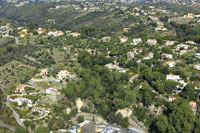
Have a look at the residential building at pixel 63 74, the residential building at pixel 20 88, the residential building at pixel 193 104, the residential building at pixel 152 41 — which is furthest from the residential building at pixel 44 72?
the residential building at pixel 152 41

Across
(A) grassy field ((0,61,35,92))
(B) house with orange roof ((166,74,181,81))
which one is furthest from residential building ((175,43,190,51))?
(A) grassy field ((0,61,35,92))

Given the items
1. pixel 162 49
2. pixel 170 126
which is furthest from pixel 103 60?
pixel 170 126

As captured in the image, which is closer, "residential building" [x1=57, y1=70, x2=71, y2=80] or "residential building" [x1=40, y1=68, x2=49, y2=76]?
"residential building" [x1=57, y1=70, x2=71, y2=80]

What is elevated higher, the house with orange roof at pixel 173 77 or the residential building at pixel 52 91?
the residential building at pixel 52 91

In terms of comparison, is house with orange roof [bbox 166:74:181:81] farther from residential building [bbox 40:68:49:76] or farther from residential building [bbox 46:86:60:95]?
residential building [bbox 40:68:49:76]

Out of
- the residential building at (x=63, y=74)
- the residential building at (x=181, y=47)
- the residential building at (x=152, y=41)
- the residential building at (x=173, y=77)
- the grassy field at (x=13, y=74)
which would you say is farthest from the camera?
the residential building at (x=152, y=41)

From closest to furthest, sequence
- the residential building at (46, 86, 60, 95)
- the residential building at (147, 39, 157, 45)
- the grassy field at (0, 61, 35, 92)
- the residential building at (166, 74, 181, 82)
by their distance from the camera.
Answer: the residential building at (46, 86, 60, 95) < the residential building at (166, 74, 181, 82) < the grassy field at (0, 61, 35, 92) < the residential building at (147, 39, 157, 45)

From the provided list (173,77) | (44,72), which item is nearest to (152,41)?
(173,77)

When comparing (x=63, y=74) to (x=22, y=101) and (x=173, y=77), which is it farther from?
(x=173, y=77)

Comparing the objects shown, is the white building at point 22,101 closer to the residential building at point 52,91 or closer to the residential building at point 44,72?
the residential building at point 52,91

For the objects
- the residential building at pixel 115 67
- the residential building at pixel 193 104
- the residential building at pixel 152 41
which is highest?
the residential building at pixel 152 41

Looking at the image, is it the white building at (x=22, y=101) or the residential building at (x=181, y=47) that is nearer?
the white building at (x=22, y=101)

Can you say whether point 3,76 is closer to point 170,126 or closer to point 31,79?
point 31,79
